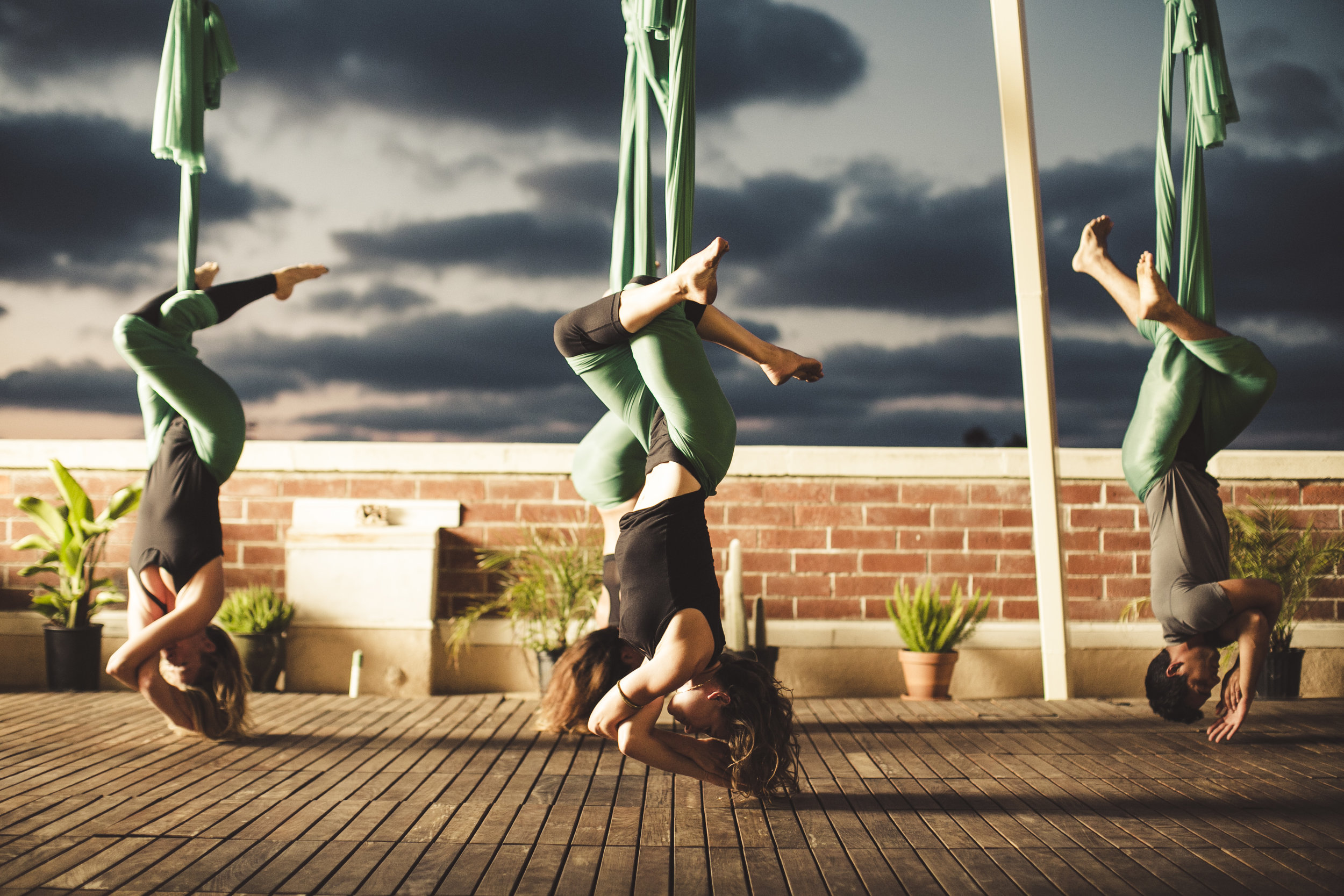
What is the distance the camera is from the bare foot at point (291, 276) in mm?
3895

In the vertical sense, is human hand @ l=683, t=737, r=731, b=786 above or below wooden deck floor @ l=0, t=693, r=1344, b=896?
above

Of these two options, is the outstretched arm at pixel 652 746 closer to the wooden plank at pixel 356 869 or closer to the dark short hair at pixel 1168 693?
the wooden plank at pixel 356 869

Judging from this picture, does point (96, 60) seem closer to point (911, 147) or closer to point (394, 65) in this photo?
point (394, 65)

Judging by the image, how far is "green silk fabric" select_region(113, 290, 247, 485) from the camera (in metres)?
3.45

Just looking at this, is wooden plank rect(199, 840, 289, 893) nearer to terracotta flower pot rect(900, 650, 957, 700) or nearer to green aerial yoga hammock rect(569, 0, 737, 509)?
green aerial yoga hammock rect(569, 0, 737, 509)

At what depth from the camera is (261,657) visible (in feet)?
16.1

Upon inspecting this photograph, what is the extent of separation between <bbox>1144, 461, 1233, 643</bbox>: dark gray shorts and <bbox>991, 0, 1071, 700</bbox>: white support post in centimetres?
83

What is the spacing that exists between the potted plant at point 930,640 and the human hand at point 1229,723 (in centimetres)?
139

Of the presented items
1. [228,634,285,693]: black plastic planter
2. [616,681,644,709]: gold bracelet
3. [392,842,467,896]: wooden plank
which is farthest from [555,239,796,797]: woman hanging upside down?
[228,634,285,693]: black plastic planter

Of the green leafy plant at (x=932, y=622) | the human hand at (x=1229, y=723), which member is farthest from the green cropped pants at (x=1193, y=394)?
the green leafy plant at (x=932, y=622)

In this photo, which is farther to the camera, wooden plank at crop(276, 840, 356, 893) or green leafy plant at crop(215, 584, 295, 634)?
green leafy plant at crop(215, 584, 295, 634)

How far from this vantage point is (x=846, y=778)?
3.15m

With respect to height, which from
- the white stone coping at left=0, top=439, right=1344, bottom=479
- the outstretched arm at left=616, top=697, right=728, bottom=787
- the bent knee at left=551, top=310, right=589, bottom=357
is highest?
the bent knee at left=551, top=310, right=589, bottom=357

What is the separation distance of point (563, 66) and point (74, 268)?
6185 millimetres
